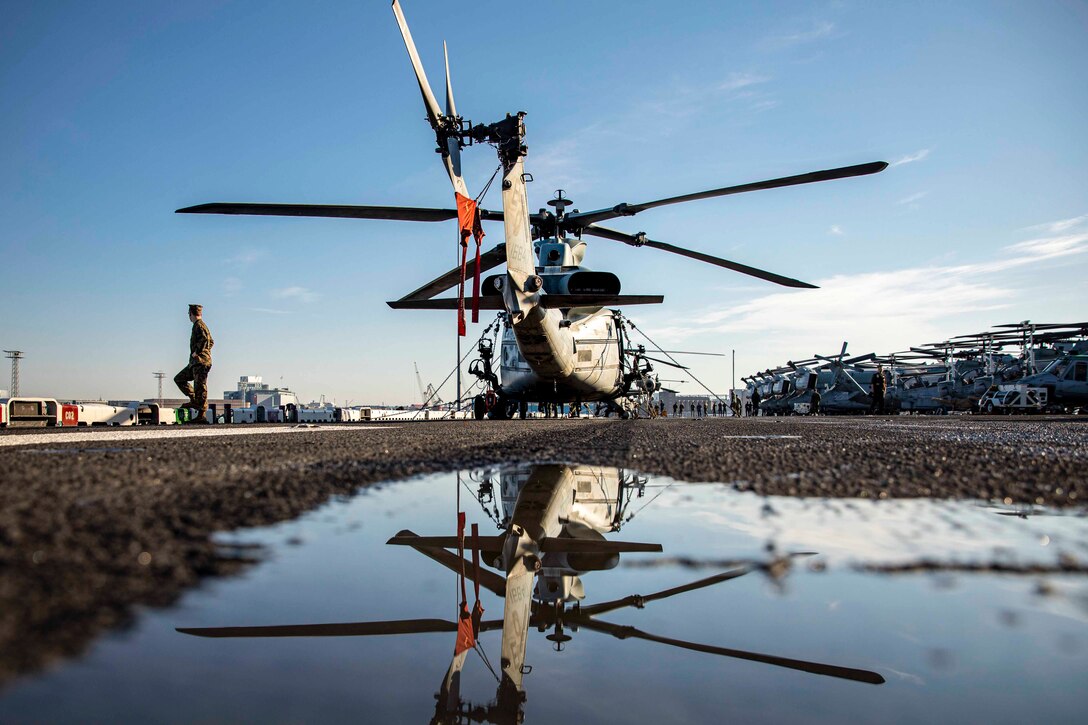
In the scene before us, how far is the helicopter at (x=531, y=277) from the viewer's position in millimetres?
9109

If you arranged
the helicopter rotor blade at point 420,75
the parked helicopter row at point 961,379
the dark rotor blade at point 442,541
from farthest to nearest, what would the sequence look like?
1. the parked helicopter row at point 961,379
2. the helicopter rotor blade at point 420,75
3. the dark rotor blade at point 442,541

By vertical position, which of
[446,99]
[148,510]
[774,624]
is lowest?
[774,624]

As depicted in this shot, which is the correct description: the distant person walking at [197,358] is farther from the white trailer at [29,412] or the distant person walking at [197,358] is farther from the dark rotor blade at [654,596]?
the dark rotor blade at [654,596]

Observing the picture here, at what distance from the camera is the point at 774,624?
1170 mm

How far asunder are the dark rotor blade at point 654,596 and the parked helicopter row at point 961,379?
29.7 metres

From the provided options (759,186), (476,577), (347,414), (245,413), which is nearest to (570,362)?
(759,186)

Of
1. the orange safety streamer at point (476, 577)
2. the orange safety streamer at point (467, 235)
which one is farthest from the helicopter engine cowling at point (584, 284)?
the orange safety streamer at point (476, 577)

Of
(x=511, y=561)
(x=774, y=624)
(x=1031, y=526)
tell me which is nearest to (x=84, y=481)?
(x=511, y=561)

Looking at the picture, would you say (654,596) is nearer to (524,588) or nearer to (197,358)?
(524,588)

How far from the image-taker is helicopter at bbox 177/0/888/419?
9.11 meters

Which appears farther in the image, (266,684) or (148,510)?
(148,510)

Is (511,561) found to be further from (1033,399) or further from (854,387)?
(854,387)

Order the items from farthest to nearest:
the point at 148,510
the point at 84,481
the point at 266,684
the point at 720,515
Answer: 1. the point at 84,481
2. the point at 720,515
3. the point at 148,510
4. the point at 266,684

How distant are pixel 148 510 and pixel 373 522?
0.63 metres
